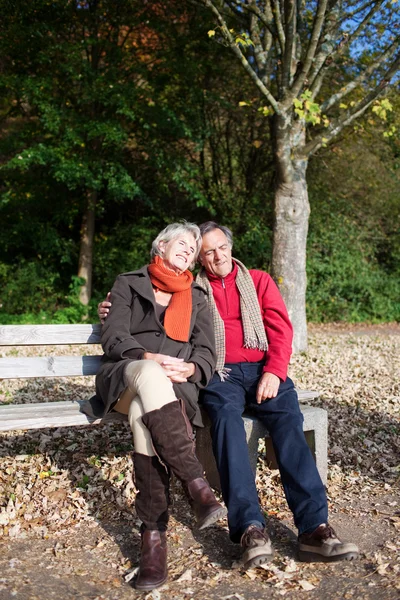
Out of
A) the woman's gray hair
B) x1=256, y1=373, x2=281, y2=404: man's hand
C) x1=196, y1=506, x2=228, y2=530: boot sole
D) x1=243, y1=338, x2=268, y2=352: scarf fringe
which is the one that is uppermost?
the woman's gray hair

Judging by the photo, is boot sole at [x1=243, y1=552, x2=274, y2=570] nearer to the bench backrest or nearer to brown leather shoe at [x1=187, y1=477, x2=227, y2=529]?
brown leather shoe at [x1=187, y1=477, x2=227, y2=529]

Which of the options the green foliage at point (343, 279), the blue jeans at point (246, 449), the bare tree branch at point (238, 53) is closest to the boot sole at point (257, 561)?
the blue jeans at point (246, 449)

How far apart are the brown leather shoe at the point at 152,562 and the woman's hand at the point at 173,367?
86 centimetres

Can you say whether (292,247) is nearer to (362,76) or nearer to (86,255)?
(362,76)

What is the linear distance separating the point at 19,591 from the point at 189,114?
10218 millimetres

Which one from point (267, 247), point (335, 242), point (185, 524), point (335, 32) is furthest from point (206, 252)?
point (335, 242)

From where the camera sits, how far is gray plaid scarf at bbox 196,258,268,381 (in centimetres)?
401

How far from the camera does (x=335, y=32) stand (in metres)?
8.34

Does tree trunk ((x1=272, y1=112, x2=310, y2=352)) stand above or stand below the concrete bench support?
above

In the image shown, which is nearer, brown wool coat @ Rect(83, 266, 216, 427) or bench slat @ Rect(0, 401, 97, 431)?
bench slat @ Rect(0, 401, 97, 431)

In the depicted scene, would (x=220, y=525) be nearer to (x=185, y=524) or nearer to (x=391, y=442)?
(x=185, y=524)

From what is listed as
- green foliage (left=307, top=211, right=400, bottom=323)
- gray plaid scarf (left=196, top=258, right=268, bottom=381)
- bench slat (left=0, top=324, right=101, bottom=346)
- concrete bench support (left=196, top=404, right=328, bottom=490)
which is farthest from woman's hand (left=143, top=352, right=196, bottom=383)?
green foliage (left=307, top=211, right=400, bottom=323)

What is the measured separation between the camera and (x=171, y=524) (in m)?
3.65

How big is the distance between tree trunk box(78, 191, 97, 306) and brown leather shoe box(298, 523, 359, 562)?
403 inches
